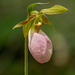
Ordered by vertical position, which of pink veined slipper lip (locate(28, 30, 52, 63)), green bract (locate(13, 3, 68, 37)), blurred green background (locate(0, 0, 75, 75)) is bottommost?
blurred green background (locate(0, 0, 75, 75))

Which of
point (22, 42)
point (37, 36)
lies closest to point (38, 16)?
point (37, 36)

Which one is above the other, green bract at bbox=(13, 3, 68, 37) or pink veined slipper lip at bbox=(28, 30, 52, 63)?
green bract at bbox=(13, 3, 68, 37)

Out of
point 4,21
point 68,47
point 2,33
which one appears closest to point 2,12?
point 4,21

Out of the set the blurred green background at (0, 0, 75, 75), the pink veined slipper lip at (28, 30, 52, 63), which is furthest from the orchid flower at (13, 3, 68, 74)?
the blurred green background at (0, 0, 75, 75)

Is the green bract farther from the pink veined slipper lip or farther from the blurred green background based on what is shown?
the blurred green background

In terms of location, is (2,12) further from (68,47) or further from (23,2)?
(68,47)

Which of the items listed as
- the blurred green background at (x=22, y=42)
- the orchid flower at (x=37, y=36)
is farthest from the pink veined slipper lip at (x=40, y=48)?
the blurred green background at (x=22, y=42)

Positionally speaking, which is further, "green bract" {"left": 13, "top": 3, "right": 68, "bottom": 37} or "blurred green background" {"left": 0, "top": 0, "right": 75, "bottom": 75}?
"blurred green background" {"left": 0, "top": 0, "right": 75, "bottom": 75}

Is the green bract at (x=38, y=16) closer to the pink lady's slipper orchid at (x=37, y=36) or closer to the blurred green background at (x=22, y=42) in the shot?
the pink lady's slipper orchid at (x=37, y=36)
